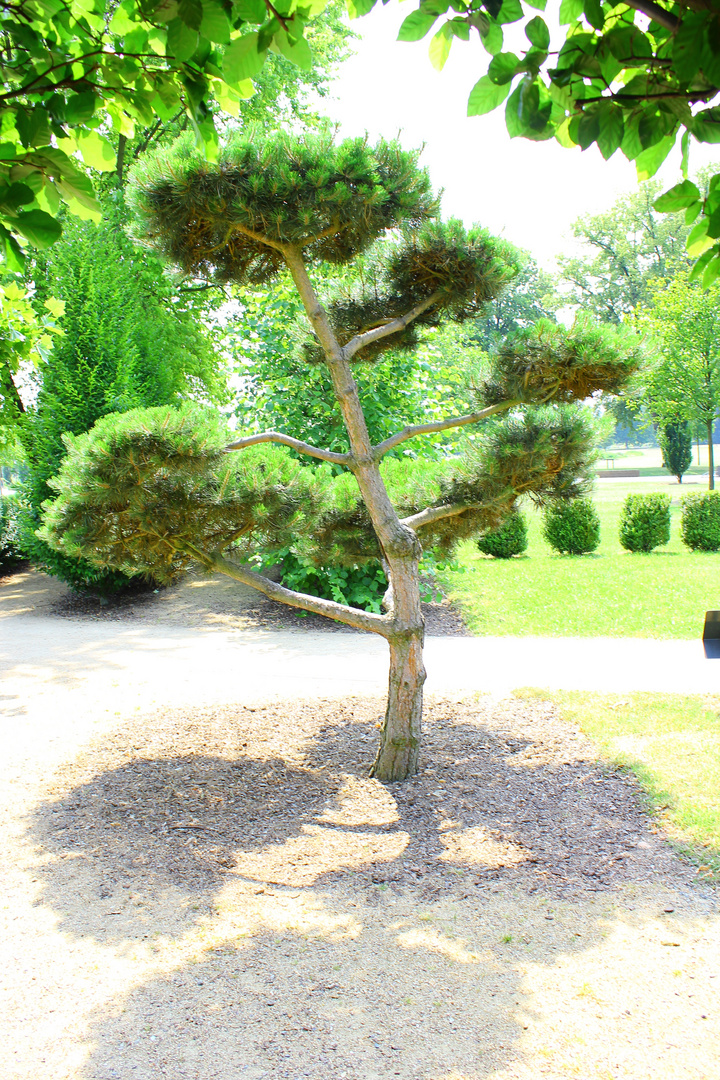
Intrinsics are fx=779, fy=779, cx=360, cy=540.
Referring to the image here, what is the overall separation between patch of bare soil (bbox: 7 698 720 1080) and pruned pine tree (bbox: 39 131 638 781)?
2.24 feet

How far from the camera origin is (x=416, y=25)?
166cm

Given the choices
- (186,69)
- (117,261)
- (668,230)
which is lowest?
(186,69)

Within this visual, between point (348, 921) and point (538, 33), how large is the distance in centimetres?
275

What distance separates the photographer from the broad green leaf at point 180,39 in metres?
1.68

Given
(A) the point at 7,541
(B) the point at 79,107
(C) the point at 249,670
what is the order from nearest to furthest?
1. (B) the point at 79,107
2. (C) the point at 249,670
3. (A) the point at 7,541

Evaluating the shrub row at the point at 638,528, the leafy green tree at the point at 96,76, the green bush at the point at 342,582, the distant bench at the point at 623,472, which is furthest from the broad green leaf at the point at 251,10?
the distant bench at the point at 623,472

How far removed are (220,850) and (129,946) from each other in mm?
777

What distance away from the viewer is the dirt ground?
214 cm

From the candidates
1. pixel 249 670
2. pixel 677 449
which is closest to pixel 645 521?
pixel 249 670

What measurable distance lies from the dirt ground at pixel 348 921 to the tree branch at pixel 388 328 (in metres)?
2.34

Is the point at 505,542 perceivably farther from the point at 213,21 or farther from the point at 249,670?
the point at 213,21

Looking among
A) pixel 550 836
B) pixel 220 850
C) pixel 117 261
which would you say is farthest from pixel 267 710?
pixel 117 261

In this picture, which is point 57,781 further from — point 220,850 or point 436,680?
point 436,680

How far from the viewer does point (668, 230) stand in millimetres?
38125
